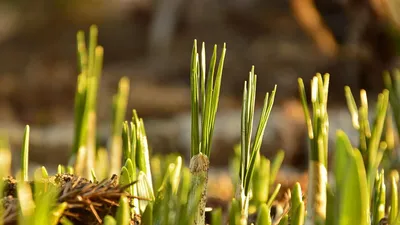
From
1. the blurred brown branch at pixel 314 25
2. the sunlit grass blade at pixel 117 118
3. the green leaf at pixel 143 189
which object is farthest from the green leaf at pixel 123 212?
the blurred brown branch at pixel 314 25

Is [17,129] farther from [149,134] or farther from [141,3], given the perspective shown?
[141,3]

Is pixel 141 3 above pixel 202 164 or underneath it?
above

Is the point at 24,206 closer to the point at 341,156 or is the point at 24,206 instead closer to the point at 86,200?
the point at 86,200

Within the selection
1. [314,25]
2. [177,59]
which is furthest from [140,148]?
[177,59]

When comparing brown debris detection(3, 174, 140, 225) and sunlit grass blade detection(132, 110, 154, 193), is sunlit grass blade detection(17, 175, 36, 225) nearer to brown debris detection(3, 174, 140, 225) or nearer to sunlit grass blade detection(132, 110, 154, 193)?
brown debris detection(3, 174, 140, 225)

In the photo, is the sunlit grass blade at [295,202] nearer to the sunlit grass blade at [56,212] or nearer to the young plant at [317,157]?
the young plant at [317,157]

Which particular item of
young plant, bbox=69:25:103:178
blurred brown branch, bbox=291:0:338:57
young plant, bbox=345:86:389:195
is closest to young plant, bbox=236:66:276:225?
young plant, bbox=345:86:389:195

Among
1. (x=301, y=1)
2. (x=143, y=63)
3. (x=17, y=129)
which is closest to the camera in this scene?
(x=301, y=1)

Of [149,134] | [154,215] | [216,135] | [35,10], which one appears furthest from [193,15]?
[154,215]
